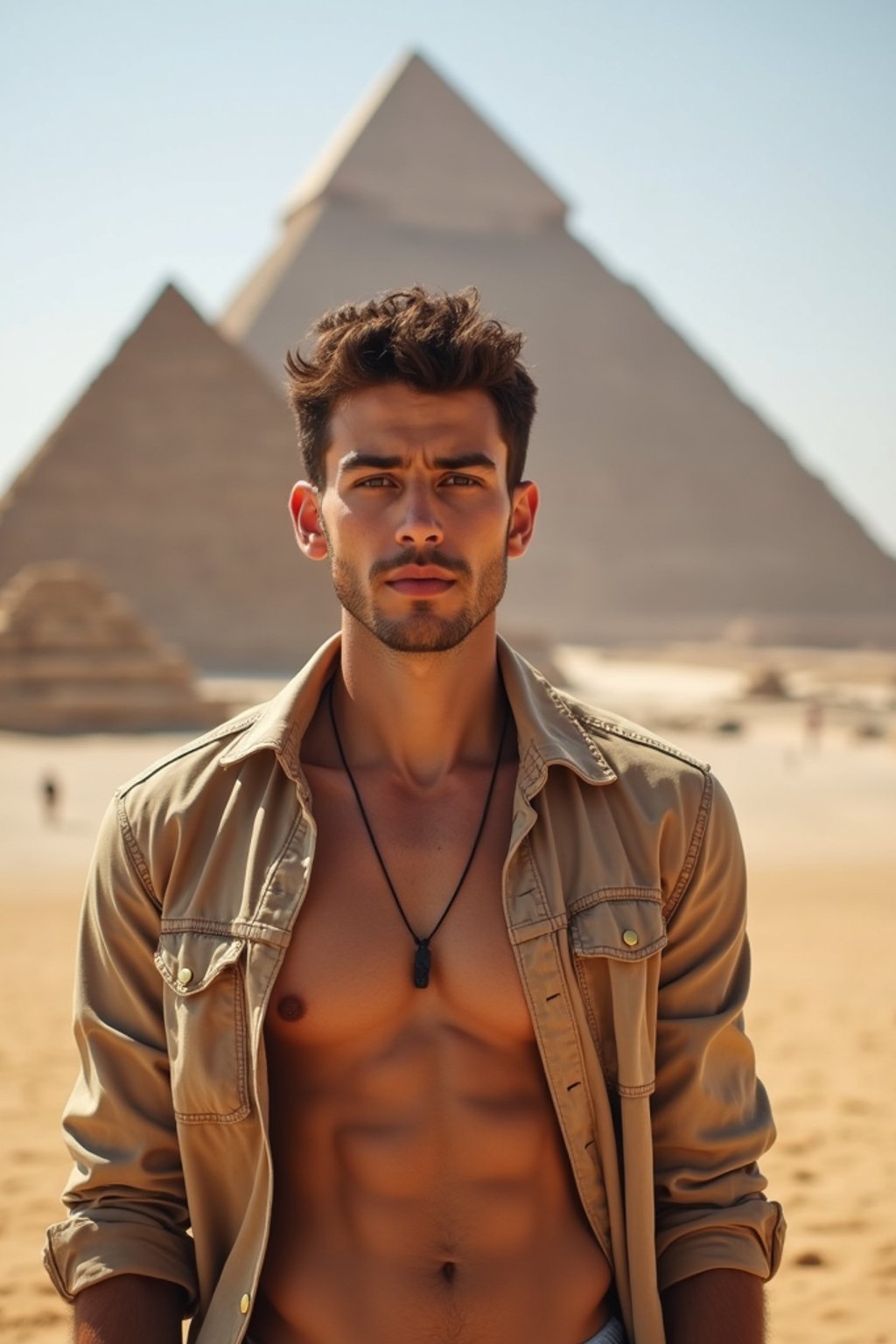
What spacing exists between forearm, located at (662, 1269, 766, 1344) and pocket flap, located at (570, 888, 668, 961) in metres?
0.38

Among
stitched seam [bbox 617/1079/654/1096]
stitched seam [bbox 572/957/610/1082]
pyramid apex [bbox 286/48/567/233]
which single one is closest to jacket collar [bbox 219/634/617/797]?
stitched seam [bbox 572/957/610/1082]

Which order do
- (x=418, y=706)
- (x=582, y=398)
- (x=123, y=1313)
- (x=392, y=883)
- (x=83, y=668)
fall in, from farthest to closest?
(x=582, y=398), (x=83, y=668), (x=418, y=706), (x=392, y=883), (x=123, y=1313)

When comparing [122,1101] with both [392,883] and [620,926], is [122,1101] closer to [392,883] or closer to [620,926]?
[392,883]

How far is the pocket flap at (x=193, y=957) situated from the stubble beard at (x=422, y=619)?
1.34ft

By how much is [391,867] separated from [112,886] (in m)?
0.33

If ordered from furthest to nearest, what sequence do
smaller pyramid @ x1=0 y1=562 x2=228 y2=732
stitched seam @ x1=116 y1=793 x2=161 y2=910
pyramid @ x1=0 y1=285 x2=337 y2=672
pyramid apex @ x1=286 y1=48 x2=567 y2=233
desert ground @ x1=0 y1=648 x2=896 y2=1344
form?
pyramid apex @ x1=286 y1=48 x2=567 y2=233
pyramid @ x1=0 y1=285 x2=337 y2=672
smaller pyramid @ x1=0 y1=562 x2=228 y2=732
desert ground @ x1=0 y1=648 x2=896 y2=1344
stitched seam @ x1=116 y1=793 x2=161 y2=910

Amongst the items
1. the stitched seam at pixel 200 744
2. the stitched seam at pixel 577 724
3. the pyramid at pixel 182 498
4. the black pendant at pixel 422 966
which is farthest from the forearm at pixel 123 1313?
the pyramid at pixel 182 498

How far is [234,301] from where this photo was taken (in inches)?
3787

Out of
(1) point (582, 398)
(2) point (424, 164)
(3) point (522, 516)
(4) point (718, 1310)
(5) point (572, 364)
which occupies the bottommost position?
(4) point (718, 1310)

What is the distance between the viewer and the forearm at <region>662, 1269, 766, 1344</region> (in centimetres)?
182

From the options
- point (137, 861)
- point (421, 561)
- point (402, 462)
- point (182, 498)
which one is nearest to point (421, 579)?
point (421, 561)

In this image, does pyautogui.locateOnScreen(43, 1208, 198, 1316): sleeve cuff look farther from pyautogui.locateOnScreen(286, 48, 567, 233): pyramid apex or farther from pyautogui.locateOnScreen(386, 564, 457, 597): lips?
pyautogui.locateOnScreen(286, 48, 567, 233): pyramid apex

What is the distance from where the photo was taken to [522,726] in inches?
77.8

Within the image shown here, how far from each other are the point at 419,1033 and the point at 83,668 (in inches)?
839
